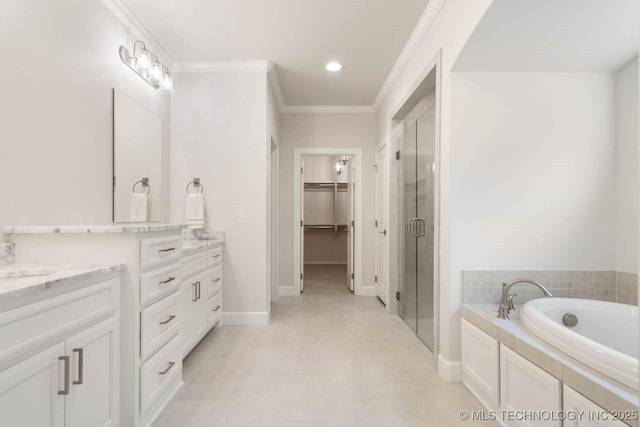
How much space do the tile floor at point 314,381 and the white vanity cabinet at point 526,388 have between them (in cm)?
24

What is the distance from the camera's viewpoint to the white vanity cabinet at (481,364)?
68.6 inches

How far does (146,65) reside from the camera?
8.86 ft

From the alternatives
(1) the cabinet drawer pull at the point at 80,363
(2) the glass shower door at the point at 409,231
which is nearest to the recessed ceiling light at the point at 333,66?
(2) the glass shower door at the point at 409,231

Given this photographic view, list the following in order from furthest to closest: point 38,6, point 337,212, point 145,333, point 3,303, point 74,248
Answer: point 337,212, point 38,6, point 145,333, point 74,248, point 3,303

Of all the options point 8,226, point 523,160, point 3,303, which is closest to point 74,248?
point 8,226

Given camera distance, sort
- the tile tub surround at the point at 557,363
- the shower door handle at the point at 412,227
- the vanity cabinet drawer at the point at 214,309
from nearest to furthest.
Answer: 1. the tile tub surround at the point at 557,363
2. the vanity cabinet drawer at the point at 214,309
3. the shower door handle at the point at 412,227

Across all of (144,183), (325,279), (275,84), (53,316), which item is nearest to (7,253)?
(53,316)

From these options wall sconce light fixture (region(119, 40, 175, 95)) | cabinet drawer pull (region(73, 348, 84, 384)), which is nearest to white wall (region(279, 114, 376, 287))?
wall sconce light fixture (region(119, 40, 175, 95))

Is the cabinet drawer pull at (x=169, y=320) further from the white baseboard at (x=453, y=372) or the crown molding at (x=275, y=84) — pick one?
the crown molding at (x=275, y=84)

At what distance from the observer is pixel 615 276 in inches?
83.2

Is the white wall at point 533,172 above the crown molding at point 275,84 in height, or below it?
below

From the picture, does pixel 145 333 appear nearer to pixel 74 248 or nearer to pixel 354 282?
pixel 74 248

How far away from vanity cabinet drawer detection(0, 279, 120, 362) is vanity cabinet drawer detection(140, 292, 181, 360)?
0.21 m

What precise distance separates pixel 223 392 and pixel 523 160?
2337 millimetres
